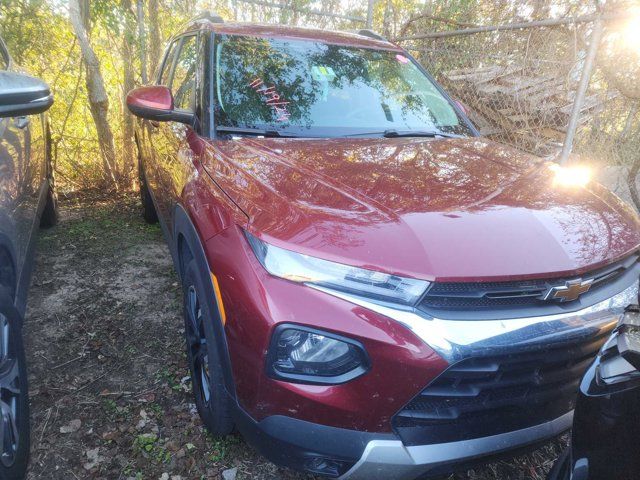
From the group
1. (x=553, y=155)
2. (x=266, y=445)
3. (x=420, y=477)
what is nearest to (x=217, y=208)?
(x=266, y=445)

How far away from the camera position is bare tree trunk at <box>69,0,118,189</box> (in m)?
4.42

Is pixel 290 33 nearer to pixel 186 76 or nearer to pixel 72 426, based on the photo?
pixel 186 76

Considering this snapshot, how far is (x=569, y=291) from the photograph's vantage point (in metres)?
1.49

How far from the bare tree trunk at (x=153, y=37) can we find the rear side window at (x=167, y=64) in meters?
1.96

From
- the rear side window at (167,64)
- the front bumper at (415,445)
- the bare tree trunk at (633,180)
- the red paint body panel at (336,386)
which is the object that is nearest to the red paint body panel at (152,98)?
the rear side window at (167,64)

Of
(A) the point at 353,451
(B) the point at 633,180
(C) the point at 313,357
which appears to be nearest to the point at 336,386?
(C) the point at 313,357

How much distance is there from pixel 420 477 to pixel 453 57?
4.84m

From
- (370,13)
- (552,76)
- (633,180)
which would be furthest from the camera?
(370,13)

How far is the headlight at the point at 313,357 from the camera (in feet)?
4.39

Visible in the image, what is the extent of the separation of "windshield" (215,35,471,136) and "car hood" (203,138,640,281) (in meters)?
0.28

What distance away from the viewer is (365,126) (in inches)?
103

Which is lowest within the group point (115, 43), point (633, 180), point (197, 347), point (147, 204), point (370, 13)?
point (147, 204)

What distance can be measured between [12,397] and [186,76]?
2091 mm

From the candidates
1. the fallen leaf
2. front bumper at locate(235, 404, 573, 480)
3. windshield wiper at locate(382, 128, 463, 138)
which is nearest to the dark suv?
the fallen leaf
